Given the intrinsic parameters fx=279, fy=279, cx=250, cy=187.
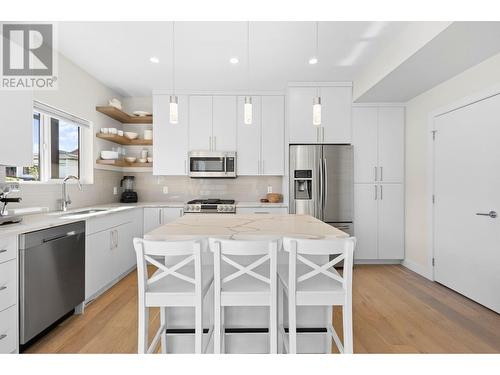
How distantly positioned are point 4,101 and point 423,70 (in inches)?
151

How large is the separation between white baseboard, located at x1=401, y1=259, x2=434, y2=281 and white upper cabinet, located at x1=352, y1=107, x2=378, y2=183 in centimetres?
129

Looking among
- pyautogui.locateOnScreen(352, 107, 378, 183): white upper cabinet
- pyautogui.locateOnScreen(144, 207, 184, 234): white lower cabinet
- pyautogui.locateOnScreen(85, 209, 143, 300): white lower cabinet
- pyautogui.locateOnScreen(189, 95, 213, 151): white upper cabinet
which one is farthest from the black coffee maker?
pyautogui.locateOnScreen(352, 107, 378, 183): white upper cabinet

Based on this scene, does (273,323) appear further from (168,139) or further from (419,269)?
(168,139)

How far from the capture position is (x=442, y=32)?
216cm

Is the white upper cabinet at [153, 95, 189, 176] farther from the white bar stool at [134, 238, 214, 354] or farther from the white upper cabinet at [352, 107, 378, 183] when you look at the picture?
the white bar stool at [134, 238, 214, 354]

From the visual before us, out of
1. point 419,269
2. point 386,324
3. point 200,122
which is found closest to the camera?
point 386,324

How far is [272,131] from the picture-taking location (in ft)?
14.4

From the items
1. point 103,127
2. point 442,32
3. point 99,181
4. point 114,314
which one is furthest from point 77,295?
point 442,32

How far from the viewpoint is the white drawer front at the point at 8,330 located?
1.80m

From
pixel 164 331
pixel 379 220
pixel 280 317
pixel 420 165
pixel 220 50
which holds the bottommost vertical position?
pixel 164 331

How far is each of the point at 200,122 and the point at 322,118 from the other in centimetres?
186

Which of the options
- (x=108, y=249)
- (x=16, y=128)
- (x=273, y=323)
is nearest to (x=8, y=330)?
(x=108, y=249)

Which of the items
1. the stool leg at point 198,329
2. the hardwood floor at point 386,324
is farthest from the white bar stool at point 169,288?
the hardwood floor at point 386,324

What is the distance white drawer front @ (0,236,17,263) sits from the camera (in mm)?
1811
